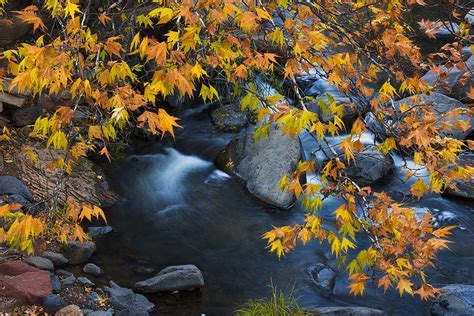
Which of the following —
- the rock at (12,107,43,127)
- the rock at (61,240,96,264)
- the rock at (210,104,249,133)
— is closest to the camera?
the rock at (61,240,96,264)

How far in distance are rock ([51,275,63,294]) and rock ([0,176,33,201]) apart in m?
A: 1.72

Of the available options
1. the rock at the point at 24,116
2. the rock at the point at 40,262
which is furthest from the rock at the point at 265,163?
the rock at the point at 40,262

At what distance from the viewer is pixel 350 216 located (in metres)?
3.35

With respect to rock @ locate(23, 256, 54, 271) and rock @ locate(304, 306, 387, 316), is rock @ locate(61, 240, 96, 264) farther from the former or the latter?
rock @ locate(304, 306, 387, 316)

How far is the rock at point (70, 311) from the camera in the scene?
13.6 ft

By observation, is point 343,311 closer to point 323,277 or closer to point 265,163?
point 323,277

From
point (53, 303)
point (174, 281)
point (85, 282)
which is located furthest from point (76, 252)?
point (53, 303)

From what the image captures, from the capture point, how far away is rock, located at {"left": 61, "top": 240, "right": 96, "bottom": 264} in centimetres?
557

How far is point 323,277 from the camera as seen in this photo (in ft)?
19.6

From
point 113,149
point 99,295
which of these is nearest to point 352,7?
point 99,295

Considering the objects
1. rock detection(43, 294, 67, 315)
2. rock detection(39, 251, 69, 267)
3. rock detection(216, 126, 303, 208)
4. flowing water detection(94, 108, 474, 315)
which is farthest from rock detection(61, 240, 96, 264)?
rock detection(216, 126, 303, 208)

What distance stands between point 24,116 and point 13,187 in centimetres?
163

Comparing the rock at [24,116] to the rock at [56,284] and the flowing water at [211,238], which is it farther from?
the rock at [56,284]

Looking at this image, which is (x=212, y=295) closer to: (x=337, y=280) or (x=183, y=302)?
(x=183, y=302)
